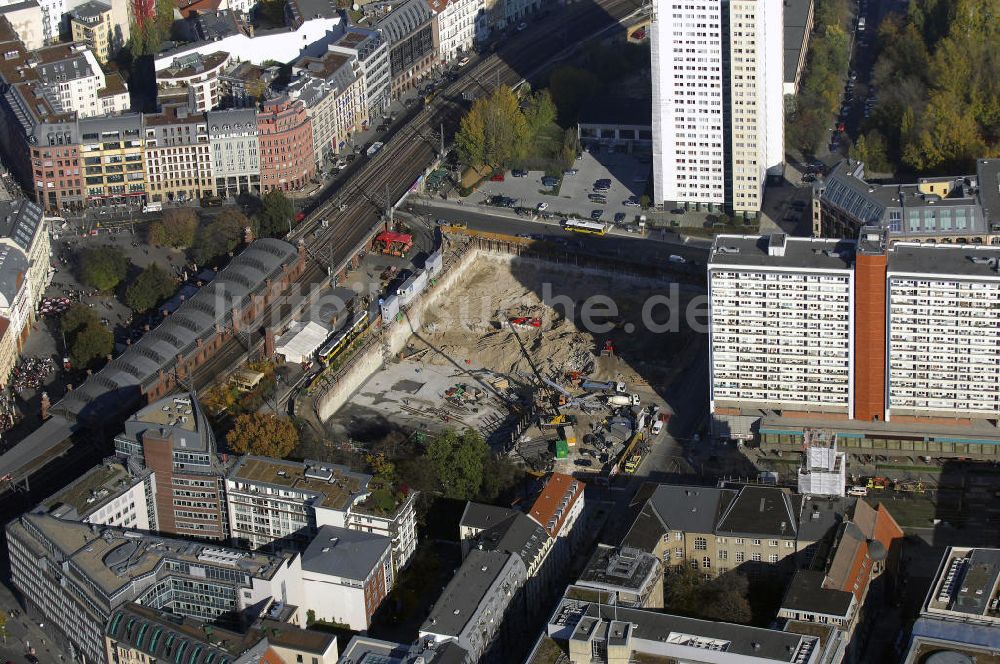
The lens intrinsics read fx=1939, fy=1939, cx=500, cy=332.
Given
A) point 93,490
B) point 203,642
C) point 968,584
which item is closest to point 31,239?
point 93,490

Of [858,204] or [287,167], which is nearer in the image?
[858,204]

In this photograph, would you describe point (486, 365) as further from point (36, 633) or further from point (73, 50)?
point (73, 50)

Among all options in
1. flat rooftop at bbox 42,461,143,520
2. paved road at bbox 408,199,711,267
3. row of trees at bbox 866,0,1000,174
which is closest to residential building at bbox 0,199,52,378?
flat rooftop at bbox 42,461,143,520

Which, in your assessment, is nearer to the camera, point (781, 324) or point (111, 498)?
point (111, 498)

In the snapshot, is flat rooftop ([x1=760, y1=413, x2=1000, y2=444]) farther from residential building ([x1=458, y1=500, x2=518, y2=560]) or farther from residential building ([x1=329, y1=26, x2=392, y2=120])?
residential building ([x1=329, y1=26, x2=392, y2=120])

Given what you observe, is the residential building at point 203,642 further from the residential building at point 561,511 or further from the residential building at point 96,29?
the residential building at point 96,29

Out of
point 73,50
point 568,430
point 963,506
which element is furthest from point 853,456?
point 73,50

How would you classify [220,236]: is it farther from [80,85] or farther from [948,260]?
[948,260]
